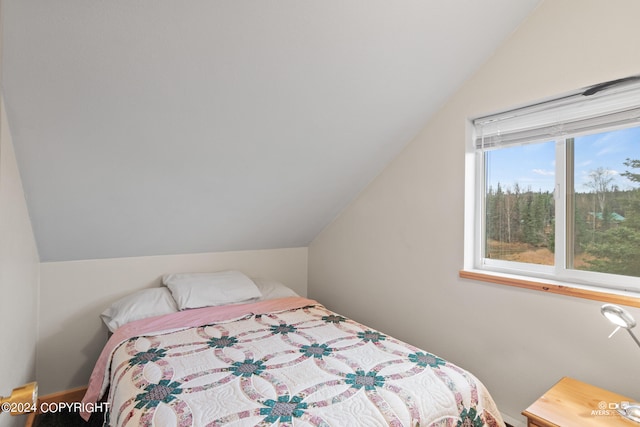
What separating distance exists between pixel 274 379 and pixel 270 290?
134cm

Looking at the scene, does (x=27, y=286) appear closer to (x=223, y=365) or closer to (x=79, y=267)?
(x=79, y=267)

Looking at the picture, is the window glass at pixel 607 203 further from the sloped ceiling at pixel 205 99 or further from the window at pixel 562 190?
the sloped ceiling at pixel 205 99

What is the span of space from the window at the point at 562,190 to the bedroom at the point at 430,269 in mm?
123

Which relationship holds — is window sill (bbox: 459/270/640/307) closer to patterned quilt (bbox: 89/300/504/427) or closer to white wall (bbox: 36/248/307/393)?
patterned quilt (bbox: 89/300/504/427)

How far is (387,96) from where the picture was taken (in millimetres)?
2043

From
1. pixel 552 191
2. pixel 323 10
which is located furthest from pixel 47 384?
pixel 552 191

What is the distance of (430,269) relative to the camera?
2.34m

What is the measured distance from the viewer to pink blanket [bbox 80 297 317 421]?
6.05ft

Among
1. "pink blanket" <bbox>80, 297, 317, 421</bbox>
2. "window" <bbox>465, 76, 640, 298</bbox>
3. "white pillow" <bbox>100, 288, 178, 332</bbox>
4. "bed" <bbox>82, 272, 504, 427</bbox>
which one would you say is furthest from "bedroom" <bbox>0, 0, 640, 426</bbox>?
"bed" <bbox>82, 272, 504, 427</bbox>

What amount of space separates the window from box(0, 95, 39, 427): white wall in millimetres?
2425

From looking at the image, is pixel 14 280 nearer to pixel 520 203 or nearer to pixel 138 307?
pixel 138 307

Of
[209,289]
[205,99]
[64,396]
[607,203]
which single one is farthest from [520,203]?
[64,396]

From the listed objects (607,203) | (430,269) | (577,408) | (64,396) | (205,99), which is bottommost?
(64,396)

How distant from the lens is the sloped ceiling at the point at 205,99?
4.26ft
